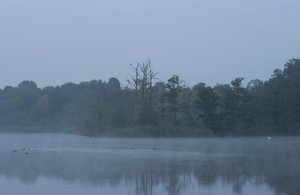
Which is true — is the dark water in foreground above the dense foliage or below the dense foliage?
below

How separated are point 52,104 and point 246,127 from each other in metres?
39.1

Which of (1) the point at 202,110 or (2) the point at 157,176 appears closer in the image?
(2) the point at 157,176

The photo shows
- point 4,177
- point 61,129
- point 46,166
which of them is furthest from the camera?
point 61,129

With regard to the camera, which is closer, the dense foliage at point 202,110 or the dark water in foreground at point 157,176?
the dark water in foreground at point 157,176

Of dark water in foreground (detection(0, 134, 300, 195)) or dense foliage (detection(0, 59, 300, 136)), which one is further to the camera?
dense foliage (detection(0, 59, 300, 136))

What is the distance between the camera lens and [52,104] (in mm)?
97062

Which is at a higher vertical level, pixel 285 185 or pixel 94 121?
pixel 94 121

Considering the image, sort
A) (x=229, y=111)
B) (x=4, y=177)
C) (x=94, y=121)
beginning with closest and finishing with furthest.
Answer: (x=4, y=177) < (x=229, y=111) < (x=94, y=121)

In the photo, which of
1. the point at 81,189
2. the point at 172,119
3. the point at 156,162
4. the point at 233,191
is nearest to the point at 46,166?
the point at 156,162

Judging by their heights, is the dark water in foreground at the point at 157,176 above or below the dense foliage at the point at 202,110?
below

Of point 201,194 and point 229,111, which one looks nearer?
point 201,194

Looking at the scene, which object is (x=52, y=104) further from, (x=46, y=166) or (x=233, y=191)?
(x=233, y=191)

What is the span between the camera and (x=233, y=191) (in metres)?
16.3

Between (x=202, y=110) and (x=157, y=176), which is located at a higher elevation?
(x=202, y=110)
